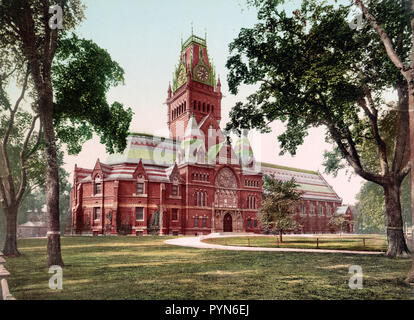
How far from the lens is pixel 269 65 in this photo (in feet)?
43.6

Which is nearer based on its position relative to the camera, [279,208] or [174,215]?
[279,208]

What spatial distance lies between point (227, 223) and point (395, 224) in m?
34.6

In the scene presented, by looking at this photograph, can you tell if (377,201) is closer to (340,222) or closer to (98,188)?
(340,222)

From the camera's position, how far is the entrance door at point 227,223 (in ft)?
152

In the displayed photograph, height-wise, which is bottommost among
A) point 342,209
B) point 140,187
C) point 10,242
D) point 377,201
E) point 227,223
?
point 227,223

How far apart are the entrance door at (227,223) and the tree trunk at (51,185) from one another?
123 feet

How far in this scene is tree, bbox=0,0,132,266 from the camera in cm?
1112

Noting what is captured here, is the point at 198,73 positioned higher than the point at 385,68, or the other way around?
the point at 198,73

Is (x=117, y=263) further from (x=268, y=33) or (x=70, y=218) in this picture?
(x=70, y=218)

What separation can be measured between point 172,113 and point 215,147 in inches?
592

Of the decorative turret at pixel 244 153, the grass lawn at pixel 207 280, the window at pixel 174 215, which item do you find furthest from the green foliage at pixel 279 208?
the decorative turret at pixel 244 153

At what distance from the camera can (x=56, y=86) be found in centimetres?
1254

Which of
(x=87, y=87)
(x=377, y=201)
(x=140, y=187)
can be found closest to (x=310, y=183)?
(x=377, y=201)

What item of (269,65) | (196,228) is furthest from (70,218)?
(269,65)
